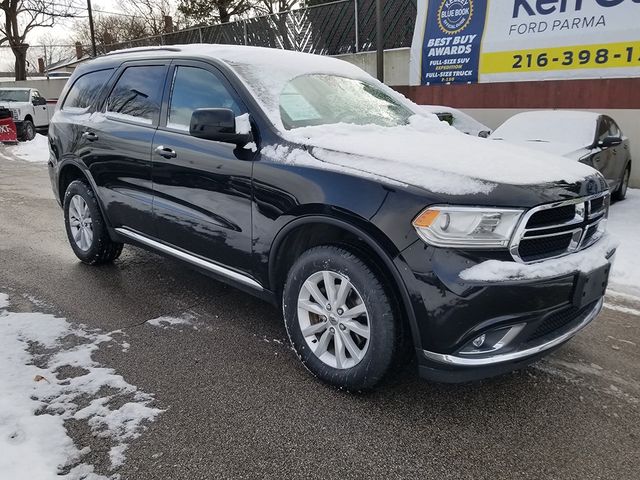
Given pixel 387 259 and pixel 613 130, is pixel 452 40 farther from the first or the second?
pixel 387 259

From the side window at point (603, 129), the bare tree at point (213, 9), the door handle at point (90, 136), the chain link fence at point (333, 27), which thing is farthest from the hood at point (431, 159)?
the bare tree at point (213, 9)

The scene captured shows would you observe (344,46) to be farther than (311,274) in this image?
Yes

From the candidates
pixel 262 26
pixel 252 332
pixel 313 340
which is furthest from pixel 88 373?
pixel 262 26

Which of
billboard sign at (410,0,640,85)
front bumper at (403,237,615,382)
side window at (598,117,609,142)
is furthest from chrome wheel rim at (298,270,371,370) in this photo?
billboard sign at (410,0,640,85)

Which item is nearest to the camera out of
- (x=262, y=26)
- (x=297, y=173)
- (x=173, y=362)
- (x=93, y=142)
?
(x=297, y=173)

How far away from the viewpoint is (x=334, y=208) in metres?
2.74

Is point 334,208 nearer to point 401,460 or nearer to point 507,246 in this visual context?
point 507,246

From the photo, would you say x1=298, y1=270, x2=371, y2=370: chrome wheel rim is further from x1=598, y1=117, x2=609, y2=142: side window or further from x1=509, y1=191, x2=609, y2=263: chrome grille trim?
x1=598, y1=117, x2=609, y2=142: side window

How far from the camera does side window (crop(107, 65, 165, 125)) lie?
158 inches

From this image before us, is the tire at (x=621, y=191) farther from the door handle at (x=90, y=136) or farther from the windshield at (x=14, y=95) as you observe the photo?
the windshield at (x=14, y=95)

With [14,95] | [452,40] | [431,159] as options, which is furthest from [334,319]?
[14,95]

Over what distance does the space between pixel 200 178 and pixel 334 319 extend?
1342 millimetres

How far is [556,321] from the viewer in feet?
8.62

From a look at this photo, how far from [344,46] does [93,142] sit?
11.7 metres
